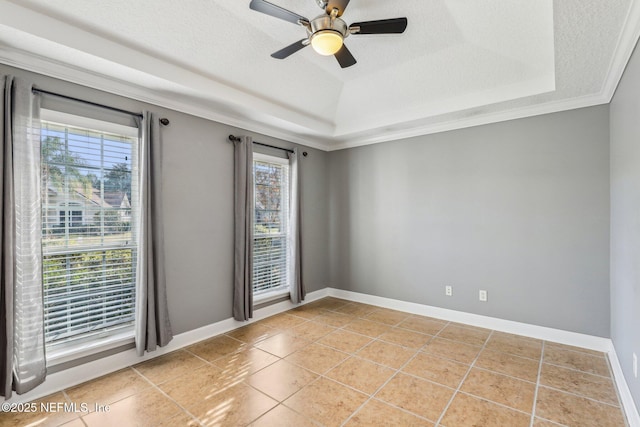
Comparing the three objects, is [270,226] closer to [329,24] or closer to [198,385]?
[198,385]

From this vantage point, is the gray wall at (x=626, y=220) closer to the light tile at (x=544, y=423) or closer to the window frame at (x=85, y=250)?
the light tile at (x=544, y=423)

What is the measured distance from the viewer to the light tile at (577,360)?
266 cm

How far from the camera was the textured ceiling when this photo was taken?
6.86 ft

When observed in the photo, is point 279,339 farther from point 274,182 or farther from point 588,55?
point 588,55

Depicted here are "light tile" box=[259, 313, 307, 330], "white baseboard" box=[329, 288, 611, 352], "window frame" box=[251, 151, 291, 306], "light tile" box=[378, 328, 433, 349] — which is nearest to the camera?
"white baseboard" box=[329, 288, 611, 352]

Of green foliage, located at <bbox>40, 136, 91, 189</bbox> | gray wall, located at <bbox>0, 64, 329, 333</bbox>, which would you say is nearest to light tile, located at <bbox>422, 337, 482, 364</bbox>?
gray wall, located at <bbox>0, 64, 329, 333</bbox>

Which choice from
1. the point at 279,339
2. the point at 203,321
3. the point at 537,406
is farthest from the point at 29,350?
A: the point at 537,406

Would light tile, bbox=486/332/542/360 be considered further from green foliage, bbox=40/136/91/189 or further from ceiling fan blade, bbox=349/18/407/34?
green foliage, bbox=40/136/91/189

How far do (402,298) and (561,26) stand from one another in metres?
3.36

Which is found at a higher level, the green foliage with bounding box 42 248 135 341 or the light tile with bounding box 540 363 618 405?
the green foliage with bounding box 42 248 135 341

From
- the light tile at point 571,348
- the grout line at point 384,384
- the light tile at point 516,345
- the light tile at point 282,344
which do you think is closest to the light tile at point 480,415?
the grout line at point 384,384

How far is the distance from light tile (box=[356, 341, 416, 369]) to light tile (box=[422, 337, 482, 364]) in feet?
0.74

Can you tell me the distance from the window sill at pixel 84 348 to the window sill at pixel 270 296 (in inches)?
58.4

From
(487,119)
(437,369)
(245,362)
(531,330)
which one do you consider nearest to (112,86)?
(245,362)
